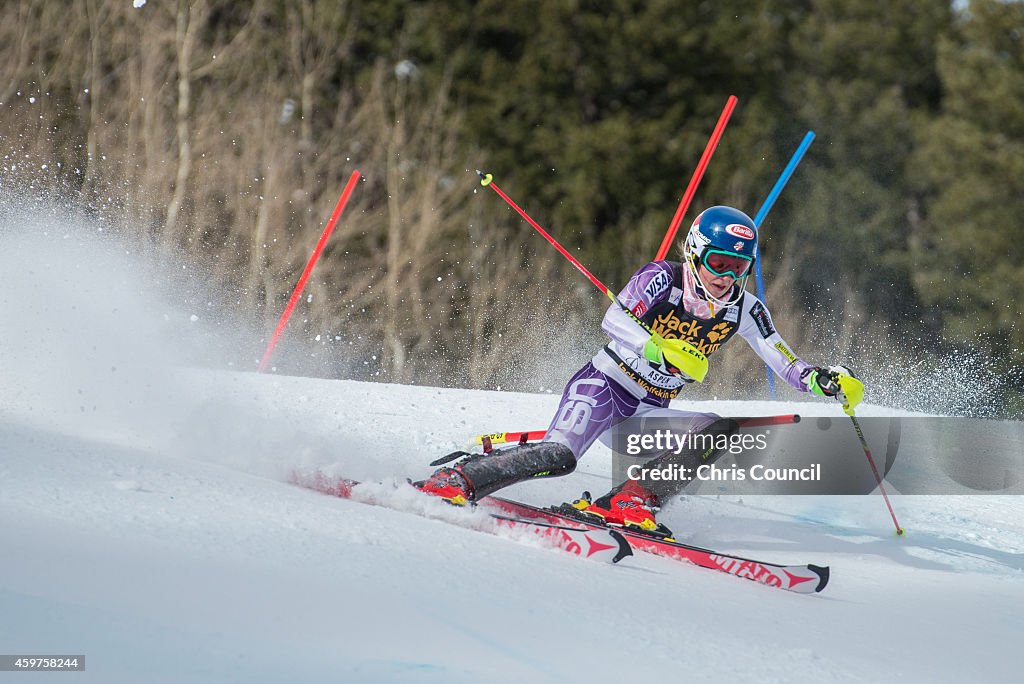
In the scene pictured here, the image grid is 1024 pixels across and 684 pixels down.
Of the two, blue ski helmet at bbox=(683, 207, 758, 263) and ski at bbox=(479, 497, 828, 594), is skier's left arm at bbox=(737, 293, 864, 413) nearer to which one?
blue ski helmet at bbox=(683, 207, 758, 263)

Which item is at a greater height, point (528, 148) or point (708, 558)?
point (528, 148)

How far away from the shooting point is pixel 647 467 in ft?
14.0

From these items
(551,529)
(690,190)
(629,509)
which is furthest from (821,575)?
(690,190)

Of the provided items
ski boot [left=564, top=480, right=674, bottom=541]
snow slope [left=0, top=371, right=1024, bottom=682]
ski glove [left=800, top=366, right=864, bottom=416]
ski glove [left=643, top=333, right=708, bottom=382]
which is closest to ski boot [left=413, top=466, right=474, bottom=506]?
snow slope [left=0, top=371, right=1024, bottom=682]

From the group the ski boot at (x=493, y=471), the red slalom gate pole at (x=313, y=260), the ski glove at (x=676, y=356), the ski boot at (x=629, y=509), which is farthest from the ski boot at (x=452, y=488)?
the red slalom gate pole at (x=313, y=260)

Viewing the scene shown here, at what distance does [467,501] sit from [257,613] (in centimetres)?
157

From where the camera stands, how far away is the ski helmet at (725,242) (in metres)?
4.10

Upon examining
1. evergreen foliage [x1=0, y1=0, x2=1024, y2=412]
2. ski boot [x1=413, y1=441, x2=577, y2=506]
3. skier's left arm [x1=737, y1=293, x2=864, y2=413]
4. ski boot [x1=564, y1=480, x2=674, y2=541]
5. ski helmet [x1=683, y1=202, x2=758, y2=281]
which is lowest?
ski boot [x1=564, y1=480, x2=674, y2=541]

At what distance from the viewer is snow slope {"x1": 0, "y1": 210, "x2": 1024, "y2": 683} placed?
234 centimetres

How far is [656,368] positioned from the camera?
4.32 metres

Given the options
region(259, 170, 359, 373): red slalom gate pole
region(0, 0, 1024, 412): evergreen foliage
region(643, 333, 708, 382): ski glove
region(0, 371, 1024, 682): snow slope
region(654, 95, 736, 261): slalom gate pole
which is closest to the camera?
region(0, 371, 1024, 682): snow slope

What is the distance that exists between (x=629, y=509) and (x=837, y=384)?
86 centimetres

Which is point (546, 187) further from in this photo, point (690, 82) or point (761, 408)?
point (761, 408)

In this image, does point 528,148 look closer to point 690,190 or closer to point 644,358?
point 690,190
